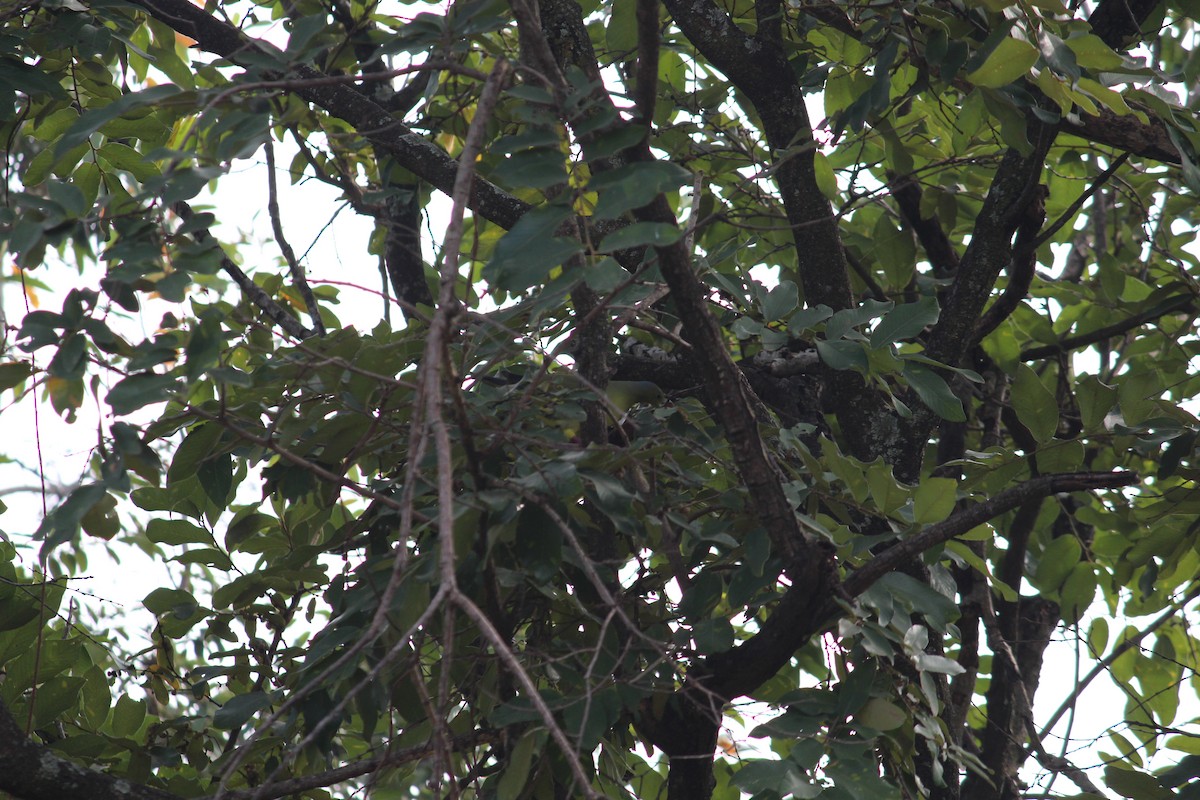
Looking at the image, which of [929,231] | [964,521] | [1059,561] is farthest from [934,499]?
[929,231]

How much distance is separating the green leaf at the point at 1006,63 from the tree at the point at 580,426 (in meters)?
0.01

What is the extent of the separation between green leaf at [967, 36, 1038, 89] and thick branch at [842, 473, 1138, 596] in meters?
0.57

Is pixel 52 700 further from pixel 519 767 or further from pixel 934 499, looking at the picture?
pixel 934 499

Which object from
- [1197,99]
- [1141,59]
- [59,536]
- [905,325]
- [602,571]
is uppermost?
[1197,99]

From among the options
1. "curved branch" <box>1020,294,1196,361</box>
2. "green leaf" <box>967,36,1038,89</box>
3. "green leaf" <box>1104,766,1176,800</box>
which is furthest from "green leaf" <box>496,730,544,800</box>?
"curved branch" <box>1020,294,1196,361</box>

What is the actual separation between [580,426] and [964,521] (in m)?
0.57

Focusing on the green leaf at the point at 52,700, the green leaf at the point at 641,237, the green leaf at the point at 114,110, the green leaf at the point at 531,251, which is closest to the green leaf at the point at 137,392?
the green leaf at the point at 114,110

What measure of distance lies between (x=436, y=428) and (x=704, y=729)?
819mm

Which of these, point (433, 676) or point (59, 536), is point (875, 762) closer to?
point (433, 676)

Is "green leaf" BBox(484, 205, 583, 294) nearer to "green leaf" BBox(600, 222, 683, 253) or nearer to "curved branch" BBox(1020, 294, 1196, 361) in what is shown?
"green leaf" BBox(600, 222, 683, 253)

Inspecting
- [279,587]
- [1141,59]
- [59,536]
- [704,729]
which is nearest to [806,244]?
[1141,59]

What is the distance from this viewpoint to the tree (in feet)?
3.64

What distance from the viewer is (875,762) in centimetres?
138

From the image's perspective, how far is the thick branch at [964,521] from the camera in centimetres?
133
